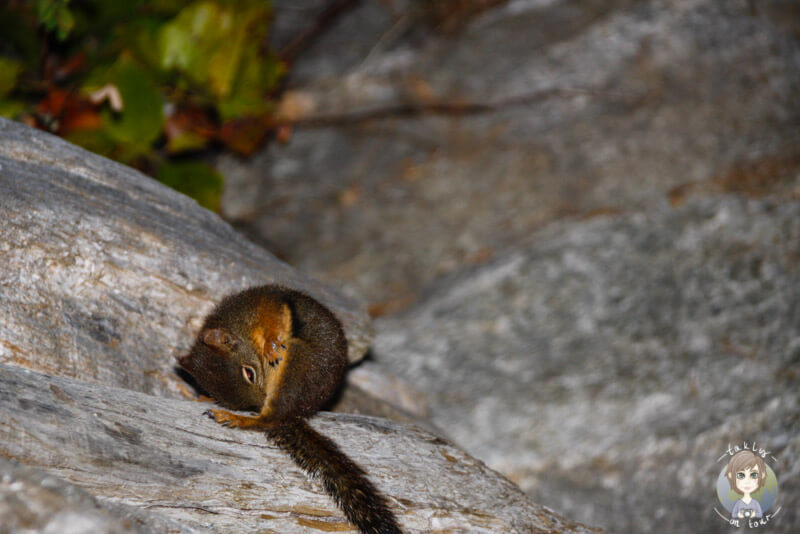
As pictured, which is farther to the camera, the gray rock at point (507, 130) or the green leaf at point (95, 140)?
the gray rock at point (507, 130)

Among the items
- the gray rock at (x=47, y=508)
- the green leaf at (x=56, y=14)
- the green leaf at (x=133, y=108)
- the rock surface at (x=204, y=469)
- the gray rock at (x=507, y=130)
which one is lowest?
the gray rock at (x=47, y=508)

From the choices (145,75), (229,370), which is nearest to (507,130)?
(145,75)

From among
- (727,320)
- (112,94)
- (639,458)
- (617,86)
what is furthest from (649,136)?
(112,94)

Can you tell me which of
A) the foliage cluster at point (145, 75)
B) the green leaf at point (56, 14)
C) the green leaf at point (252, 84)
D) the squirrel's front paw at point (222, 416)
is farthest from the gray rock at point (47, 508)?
the green leaf at point (252, 84)

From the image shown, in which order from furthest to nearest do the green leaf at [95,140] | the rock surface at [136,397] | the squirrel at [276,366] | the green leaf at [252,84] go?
the green leaf at [252,84]
the green leaf at [95,140]
the squirrel at [276,366]
the rock surface at [136,397]

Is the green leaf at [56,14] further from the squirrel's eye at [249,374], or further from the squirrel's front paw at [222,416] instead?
the squirrel's front paw at [222,416]

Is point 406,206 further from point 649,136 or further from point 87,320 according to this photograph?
point 87,320

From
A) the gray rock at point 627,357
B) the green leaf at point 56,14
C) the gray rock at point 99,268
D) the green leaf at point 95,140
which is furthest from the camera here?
the green leaf at point 95,140

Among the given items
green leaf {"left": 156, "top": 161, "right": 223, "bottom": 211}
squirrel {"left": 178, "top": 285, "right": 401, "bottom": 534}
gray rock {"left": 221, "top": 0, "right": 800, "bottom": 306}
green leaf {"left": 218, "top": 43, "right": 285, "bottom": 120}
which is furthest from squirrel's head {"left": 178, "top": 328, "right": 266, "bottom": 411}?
green leaf {"left": 218, "top": 43, "right": 285, "bottom": 120}
